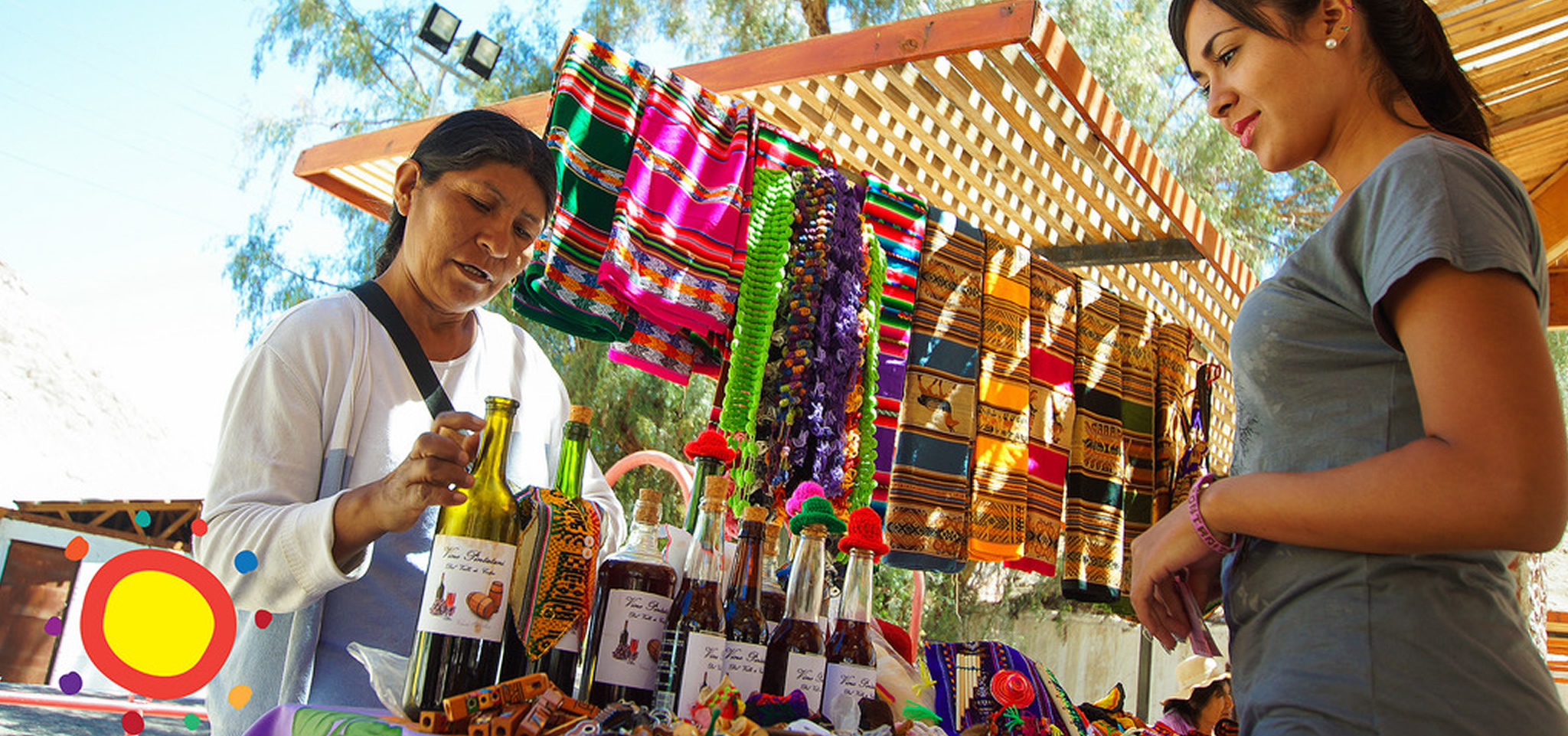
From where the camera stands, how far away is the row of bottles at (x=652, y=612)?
1.08 metres

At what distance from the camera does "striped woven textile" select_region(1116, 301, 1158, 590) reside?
12.7 ft

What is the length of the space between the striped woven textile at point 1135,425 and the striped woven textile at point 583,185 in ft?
7.05

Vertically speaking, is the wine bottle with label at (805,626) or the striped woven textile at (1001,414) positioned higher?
the striped woven textile at (1001,414)

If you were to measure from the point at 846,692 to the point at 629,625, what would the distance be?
0.92ft

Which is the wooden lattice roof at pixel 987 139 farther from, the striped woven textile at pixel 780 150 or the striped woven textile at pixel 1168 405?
the striped woven textile at pixel 1168 405

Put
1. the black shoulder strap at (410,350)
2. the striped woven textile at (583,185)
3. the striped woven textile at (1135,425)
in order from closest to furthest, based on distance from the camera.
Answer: the black shoulder strap at (410,350), the striped woven textile at (583,185), the striped woven textile at (1135,425)

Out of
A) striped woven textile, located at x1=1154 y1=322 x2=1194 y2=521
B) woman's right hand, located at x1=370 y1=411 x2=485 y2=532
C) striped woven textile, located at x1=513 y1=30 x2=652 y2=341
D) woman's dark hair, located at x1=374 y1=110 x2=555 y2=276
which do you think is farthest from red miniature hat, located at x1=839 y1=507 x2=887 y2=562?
striped woven textile, located at x1=1154 y1=322 x2=1194 y2=521

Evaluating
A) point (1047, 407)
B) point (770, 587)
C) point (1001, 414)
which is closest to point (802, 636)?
point (770, 587)

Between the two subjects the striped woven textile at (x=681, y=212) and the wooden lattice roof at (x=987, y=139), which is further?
the wooden lattice roof at (x=987, y=139)

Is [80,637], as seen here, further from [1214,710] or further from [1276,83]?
[1214,710]

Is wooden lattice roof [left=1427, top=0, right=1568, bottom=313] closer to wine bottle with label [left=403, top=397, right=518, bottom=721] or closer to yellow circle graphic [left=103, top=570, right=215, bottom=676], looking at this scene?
wine bottle with label [left=403, top=397, right=518, bottom=721]

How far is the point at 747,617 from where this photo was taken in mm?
1215

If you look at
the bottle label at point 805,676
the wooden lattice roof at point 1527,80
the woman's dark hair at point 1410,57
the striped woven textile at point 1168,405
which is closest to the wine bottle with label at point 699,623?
the bottle label at point 805,676

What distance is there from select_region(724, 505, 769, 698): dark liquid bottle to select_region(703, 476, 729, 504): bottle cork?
0.03m
